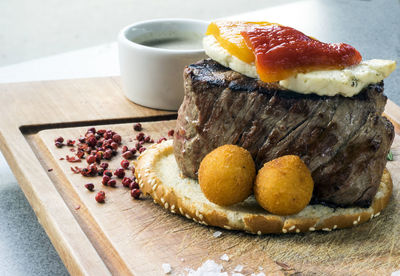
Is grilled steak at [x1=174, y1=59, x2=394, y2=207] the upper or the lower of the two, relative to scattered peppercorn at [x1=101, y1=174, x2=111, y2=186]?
upper

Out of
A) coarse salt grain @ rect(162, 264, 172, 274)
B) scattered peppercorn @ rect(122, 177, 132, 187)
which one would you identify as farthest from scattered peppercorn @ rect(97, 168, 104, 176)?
coarse salt grain @ rect(162, 264, 172, 274)

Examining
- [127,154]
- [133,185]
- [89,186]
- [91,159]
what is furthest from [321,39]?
[89,186]

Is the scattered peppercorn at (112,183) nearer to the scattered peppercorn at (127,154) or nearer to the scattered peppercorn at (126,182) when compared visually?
the scattered peppercorn at (126,182)

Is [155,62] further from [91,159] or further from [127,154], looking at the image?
[91,159]

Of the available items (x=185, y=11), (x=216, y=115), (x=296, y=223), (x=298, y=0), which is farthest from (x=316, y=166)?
(x=185, y=11)

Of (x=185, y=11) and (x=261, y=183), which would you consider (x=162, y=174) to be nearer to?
(x=261, y=183)

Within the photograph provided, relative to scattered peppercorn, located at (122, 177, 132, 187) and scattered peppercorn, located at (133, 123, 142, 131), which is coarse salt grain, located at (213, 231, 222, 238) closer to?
scattered peppercorn, located at (122, 177, 132, 187)
